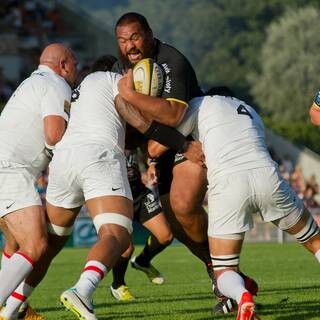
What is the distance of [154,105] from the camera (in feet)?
29.3

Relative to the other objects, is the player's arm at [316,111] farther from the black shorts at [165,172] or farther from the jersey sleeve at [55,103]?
the black shorts at [165,172]

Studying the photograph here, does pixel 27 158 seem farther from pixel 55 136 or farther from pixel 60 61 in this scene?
pixel 60 61

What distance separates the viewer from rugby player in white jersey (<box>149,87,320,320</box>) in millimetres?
8625

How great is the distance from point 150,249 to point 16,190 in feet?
15.2

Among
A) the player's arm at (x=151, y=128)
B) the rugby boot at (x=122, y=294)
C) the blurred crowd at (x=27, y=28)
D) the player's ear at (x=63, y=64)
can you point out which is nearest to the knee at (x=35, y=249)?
the player's arm at (x=151, y=128)

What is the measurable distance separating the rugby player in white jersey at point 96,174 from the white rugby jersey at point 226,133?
599 millimetres

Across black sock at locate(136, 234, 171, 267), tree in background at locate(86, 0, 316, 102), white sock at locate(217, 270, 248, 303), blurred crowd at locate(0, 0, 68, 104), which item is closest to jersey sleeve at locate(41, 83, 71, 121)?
white sock at locate(217, 270, 248, 303)

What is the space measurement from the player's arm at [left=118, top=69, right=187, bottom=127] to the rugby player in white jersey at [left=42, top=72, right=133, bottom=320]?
14cm

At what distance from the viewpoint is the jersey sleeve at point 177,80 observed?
9039mm

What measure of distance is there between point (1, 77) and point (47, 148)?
3018 cm

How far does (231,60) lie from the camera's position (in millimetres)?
109375

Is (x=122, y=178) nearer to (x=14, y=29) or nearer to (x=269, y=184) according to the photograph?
(x=269, y=184)

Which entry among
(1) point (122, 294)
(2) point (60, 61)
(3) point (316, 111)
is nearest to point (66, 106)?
(2) point (60, 61)

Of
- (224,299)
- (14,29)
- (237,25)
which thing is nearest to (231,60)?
(237,25)
